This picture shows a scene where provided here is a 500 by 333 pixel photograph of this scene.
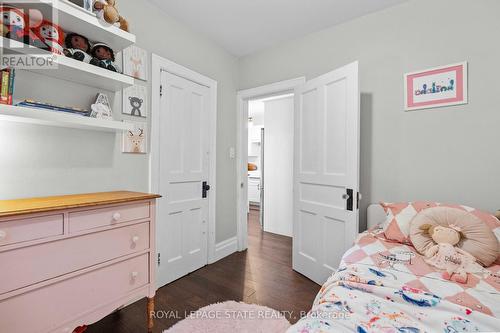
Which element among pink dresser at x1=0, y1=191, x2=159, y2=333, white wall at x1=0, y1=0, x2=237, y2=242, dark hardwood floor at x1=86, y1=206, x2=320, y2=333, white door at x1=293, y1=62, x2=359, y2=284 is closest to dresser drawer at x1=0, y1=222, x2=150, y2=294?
pink dresser at x1=0, y1=191, x2=159, y2=333

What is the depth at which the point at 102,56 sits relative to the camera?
1.60 metres

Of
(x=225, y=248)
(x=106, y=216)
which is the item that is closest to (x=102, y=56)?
(x=106, y=216)

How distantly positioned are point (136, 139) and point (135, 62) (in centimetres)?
66

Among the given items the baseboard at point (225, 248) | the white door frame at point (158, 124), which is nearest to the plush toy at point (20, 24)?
the white door frame at point (158, 124)

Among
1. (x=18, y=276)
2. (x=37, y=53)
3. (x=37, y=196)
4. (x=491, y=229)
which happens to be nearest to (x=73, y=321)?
(x=18, y=276)

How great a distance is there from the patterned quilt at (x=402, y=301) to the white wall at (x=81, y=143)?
1687mm

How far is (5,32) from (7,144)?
0.61 metres

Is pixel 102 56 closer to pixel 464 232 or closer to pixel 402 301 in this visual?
pixel 402 301

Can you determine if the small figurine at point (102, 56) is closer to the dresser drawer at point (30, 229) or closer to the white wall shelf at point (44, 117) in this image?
the white wall shelf at point (44, 117)

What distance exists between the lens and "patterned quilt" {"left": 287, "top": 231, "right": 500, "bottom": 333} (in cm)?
81

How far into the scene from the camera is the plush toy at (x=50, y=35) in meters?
1.30

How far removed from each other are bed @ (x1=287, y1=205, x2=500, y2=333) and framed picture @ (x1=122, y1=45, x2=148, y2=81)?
6.96 feet

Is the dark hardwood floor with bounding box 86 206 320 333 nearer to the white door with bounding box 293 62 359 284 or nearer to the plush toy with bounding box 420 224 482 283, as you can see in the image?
the white door with bounding box 293 62 359 284

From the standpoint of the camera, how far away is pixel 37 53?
124 centimetres
